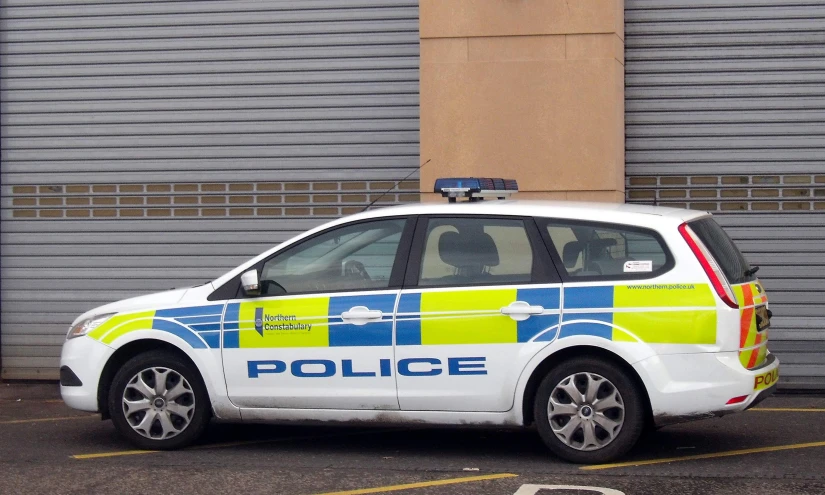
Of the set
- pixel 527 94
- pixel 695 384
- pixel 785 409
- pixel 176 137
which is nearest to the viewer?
pixel 695 384

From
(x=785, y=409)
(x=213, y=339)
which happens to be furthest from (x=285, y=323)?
(x=785, y=409)

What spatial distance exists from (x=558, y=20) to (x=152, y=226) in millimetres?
4312

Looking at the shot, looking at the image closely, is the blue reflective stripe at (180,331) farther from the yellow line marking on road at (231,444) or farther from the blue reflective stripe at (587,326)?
the blue reflective stripe at (587,326)

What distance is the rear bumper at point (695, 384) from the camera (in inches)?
261

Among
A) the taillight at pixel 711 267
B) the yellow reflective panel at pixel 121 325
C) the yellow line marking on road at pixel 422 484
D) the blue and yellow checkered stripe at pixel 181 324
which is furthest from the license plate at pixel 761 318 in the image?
the yellow reflective panel at pixel 121 325

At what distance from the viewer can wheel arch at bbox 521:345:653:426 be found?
22.3 feet

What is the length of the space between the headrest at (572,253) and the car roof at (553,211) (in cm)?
17

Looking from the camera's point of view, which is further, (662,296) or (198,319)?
(198,319)

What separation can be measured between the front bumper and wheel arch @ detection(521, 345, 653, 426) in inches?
106

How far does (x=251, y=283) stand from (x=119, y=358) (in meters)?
1.10

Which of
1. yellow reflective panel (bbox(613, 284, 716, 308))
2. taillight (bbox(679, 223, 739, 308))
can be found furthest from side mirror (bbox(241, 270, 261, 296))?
taillight (bbox(679, 223, 739, 308))

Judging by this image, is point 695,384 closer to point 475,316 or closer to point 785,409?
point 475,316

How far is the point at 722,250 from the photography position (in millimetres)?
7043

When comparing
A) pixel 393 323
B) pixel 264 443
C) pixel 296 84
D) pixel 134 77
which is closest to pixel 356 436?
pixel 264 443
